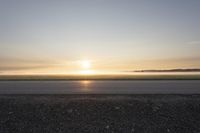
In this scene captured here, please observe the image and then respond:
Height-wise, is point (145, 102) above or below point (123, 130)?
above

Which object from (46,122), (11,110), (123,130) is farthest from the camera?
(11,110)

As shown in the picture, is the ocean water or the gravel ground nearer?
the gravel ground

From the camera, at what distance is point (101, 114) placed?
51.0 ft

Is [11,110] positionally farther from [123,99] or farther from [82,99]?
[123,99]

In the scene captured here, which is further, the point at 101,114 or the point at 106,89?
the point at 106,89

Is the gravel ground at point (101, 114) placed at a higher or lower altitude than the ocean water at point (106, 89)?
lower

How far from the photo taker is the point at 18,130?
1437cm

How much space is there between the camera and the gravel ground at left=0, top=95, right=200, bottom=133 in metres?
14.2

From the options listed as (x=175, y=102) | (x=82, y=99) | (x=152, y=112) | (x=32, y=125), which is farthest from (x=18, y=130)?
(x=175, y=102)

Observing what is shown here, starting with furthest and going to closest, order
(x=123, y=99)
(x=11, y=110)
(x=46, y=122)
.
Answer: (x=123, y=99), (x=11, y=110), (x=46, y=122)

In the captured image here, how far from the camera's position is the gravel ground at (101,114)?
14.2 m

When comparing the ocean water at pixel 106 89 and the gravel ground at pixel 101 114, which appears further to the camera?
the ocean water at pixel 106 89

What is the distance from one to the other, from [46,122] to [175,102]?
7.29m

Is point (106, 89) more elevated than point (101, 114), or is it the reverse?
point (106, 89)
